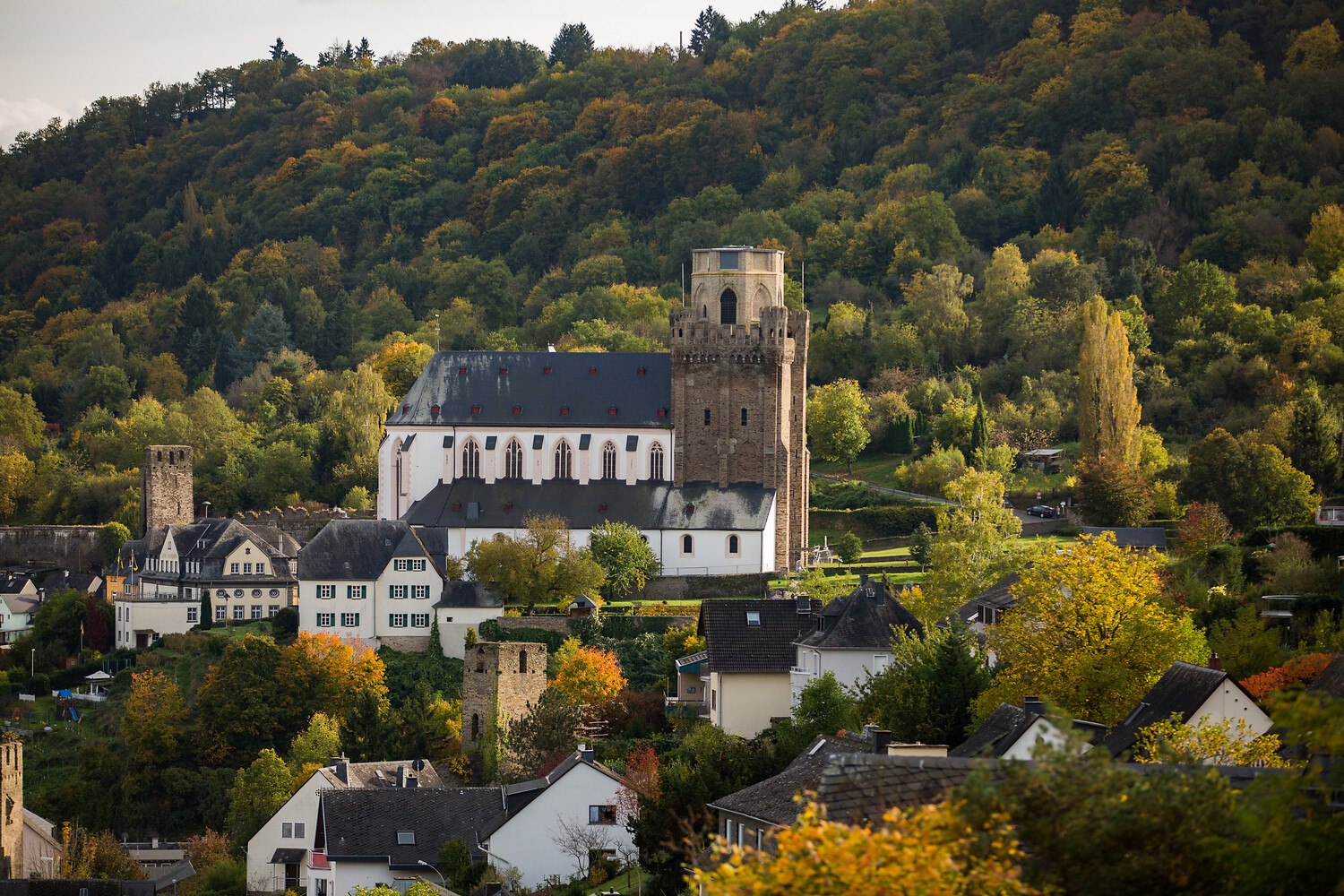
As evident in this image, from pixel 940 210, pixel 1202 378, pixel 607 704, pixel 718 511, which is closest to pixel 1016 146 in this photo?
pixel 940 210

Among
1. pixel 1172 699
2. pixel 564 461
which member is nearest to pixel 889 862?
pixel 1172 699

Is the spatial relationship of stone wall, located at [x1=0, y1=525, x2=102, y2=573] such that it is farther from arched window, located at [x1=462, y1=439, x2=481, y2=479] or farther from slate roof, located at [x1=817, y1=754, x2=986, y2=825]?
slate roof, located at [x1=817, y1=754, x2=986, y2=825]

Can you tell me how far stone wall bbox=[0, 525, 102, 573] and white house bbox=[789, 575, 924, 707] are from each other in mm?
57869

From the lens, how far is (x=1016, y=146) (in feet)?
453

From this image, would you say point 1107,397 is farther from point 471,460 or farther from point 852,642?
point 852,642

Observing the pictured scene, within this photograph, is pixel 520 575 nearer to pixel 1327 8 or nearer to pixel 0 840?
pixel 0 840

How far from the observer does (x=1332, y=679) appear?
122ft

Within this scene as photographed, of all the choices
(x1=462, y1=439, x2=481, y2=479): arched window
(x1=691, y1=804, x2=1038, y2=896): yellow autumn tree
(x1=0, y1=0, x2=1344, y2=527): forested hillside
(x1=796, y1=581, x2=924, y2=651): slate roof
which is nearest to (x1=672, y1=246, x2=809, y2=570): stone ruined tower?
(x1=462, y1=439, x2=481, y2=479): arched window

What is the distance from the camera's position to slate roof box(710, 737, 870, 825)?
3017cm

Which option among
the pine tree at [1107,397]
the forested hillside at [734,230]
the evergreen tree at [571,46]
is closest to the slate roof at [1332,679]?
the forested hillside at [734,230]

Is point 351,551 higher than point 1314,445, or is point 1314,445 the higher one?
point 1314,445

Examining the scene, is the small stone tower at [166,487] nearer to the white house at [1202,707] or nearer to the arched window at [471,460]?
the arched window at [471,460]

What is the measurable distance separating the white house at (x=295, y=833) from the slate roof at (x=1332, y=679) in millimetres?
22519

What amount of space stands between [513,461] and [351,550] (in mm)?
8871
